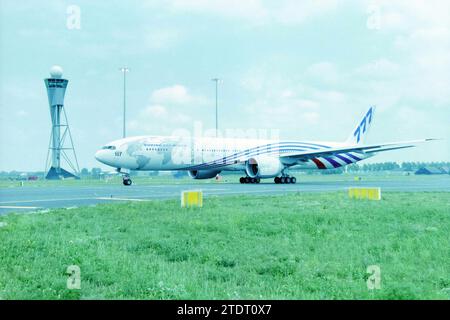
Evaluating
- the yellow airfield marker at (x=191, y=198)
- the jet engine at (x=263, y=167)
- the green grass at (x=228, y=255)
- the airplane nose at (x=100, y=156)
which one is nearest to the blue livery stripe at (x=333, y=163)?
the jet engine at (x=263, y=167)

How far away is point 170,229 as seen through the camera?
36.0ft

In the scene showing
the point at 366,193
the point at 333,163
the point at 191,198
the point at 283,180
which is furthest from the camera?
the point at 333,163

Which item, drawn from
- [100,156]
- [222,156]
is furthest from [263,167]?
[100,156]

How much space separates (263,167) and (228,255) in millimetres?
31196

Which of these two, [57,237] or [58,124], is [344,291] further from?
[58,124]

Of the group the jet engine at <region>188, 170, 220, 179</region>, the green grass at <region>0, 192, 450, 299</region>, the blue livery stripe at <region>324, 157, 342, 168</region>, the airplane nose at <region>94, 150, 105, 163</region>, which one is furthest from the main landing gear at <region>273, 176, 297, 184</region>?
the green grass at <region>0, 192, 450, 299</region>

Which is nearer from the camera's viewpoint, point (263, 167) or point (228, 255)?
point (228, 255)

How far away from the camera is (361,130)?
52.4m

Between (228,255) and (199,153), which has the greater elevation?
→ (199,153)

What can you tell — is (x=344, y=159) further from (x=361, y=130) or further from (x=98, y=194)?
(x=98, y=194)

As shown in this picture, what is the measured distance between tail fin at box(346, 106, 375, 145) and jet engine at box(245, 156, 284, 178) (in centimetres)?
1502

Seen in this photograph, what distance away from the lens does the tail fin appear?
5231 cm

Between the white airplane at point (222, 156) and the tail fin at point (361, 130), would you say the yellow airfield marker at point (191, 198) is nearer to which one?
A: the white airplane at point (222, 156)

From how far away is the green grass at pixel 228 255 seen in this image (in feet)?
19.9
